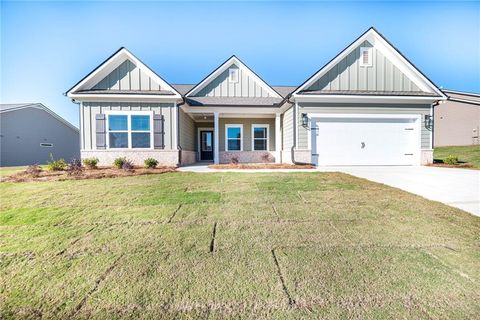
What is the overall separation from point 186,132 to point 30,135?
14830 millimetres

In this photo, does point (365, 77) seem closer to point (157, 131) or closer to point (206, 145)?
point (206, 145)

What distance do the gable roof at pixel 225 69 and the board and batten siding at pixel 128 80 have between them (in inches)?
95.8

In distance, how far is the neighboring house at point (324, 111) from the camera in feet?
34.6

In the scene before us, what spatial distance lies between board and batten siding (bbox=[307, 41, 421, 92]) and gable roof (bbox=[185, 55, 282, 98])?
11.8 ft

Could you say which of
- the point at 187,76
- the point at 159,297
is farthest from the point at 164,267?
the point at 187,76

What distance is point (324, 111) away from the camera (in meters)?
10.6

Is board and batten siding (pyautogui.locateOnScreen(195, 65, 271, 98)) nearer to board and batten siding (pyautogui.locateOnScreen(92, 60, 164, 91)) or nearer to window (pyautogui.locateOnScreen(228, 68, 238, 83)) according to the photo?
window (pyautogui.locateOnScreen(228, 68, 238, 83))

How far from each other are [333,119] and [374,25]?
5153 mm

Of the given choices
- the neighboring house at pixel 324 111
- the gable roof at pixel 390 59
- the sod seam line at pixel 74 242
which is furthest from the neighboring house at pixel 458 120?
the sod seam line at pixel 74 242

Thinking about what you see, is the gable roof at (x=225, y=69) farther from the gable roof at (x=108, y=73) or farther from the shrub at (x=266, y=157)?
the shrub at (x=266, y=157)

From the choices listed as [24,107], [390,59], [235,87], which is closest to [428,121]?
[390,59]

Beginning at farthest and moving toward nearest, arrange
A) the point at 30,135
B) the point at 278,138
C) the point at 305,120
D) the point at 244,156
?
the point at 30,135 < the point at 244,156 < the point at 278,138 < the point at 305,120

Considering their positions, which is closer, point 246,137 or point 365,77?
point 365,77

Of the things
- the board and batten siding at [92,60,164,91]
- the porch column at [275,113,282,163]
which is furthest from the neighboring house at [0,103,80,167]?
the porch column at [275,113,282,163]
